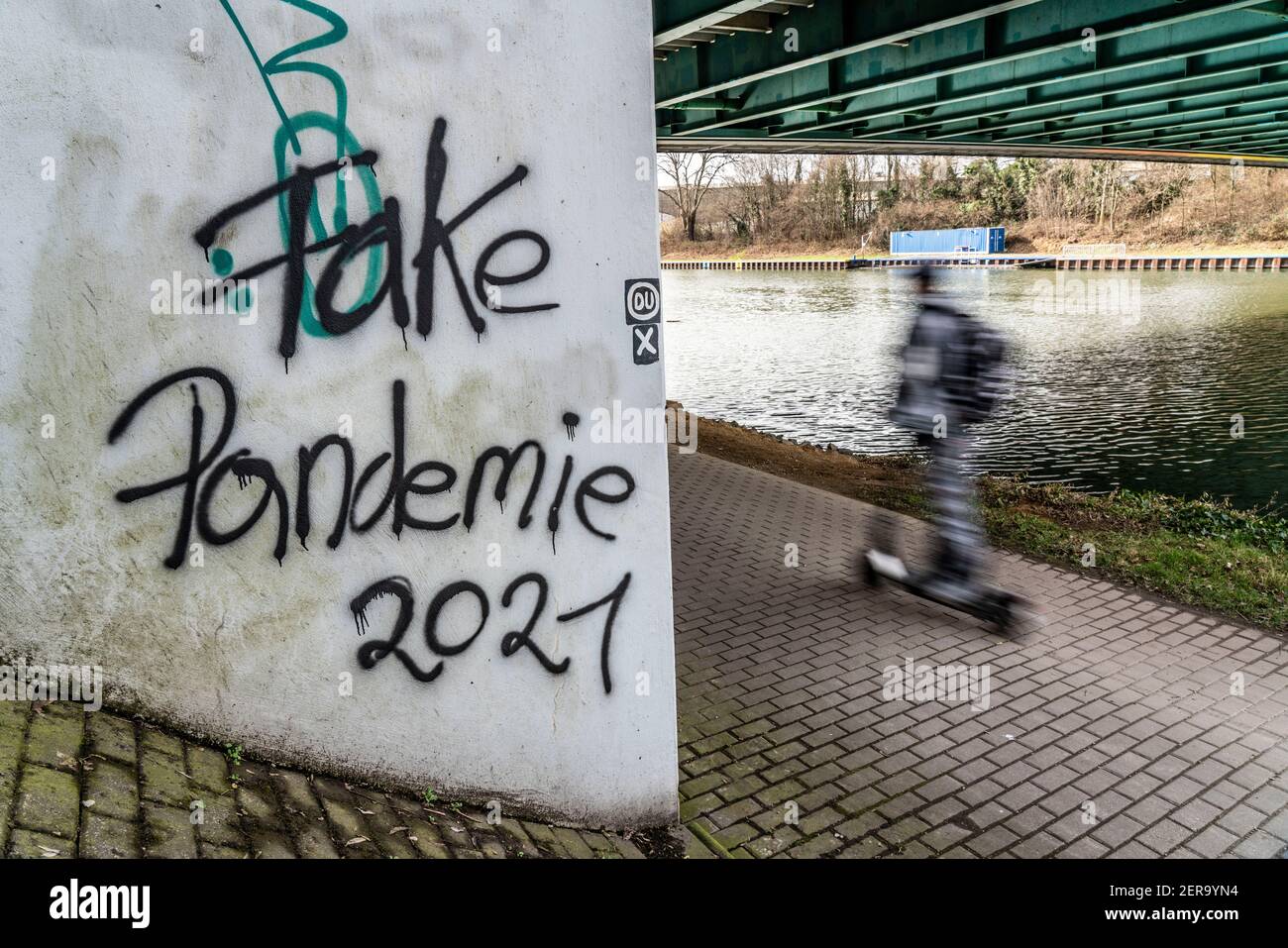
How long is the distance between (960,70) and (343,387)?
33.7 feet

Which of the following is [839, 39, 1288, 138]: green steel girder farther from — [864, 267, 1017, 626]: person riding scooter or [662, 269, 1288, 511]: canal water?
[864, 267, 1017, 626]: person riding scooter

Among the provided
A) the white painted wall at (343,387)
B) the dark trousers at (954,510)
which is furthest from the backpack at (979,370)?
the white painted wall at (343,387)

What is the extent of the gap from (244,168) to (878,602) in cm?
529

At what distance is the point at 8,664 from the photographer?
11.0ft

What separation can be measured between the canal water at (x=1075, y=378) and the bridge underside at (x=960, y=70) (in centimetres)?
319

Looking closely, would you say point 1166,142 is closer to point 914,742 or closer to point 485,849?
point 914,742

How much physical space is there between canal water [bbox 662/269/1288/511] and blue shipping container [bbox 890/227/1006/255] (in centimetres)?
2063

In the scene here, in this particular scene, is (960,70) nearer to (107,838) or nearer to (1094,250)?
(107,838)

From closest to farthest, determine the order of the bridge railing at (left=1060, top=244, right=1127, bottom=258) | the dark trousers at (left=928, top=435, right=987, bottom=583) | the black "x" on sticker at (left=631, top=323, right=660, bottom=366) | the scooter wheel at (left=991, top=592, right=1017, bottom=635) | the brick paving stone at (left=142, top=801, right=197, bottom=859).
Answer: the brick paving stone at (left=142, top=801, right=197, bottom=859), the black "x" on sticker at (left=631, top=323, right=660, bottom=366), the dark trousers at (left=928, top=435, right=987, bottom=583), the scooter wheel at (left=991, top=592, right=1017, bottom=635), the bridge railing at (left=1060, top=244, right=1127, bottom=258)

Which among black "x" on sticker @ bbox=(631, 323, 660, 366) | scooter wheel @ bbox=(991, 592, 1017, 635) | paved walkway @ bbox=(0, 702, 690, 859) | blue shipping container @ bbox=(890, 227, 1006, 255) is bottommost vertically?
scooter wheel @ bbox=(991, 592, 1017, 635)

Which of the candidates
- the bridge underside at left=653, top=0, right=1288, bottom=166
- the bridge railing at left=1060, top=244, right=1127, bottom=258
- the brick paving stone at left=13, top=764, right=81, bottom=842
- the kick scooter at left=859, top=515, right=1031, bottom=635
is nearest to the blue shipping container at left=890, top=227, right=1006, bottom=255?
the bridge railing at left=1060, top=244, right=1127, bottom=258

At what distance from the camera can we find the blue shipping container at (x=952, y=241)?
6137 centimetres

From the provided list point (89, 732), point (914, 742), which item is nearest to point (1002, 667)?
point (914, 742)

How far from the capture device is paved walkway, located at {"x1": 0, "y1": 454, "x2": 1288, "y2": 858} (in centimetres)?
317
